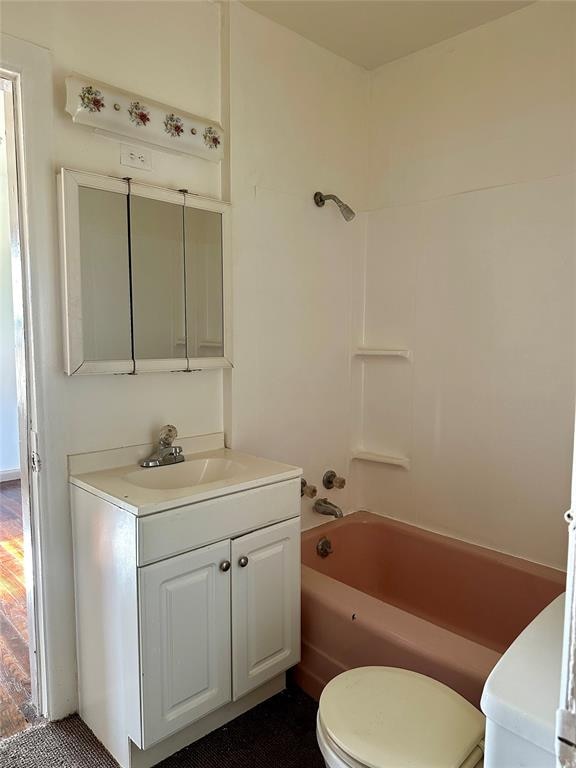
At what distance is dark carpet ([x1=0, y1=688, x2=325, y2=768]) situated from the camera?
5.24ft

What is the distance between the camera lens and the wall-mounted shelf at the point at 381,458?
2506 mm

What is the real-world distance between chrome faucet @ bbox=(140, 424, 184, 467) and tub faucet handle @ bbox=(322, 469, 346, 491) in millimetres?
824

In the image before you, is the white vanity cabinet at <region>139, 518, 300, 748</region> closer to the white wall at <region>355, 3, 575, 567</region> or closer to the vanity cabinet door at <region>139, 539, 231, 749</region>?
the vanity cabinet door at <region>139, 539, 231, 749</region>

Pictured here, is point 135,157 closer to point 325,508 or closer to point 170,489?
point 170,489

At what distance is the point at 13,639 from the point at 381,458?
5.63ft

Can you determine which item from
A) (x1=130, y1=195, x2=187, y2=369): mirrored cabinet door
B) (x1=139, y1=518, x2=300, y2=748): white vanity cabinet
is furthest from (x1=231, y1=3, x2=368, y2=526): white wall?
(x1=139, y1=518, x2=300, y2=748): white vanity cabinet

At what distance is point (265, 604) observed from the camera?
5.79ft

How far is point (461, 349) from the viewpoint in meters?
2.28

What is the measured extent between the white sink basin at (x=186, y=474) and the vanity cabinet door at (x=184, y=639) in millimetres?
311

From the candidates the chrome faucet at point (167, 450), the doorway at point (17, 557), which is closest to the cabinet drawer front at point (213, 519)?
the chrome faucet at point (167, 450)

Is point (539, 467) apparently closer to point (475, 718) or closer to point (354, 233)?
point (475, 718)

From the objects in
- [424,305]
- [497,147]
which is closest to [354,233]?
[424,305]

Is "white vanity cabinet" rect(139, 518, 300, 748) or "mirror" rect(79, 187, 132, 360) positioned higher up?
"mirror" rect(79, 187, 132, 360)

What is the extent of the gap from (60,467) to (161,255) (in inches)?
30.3
